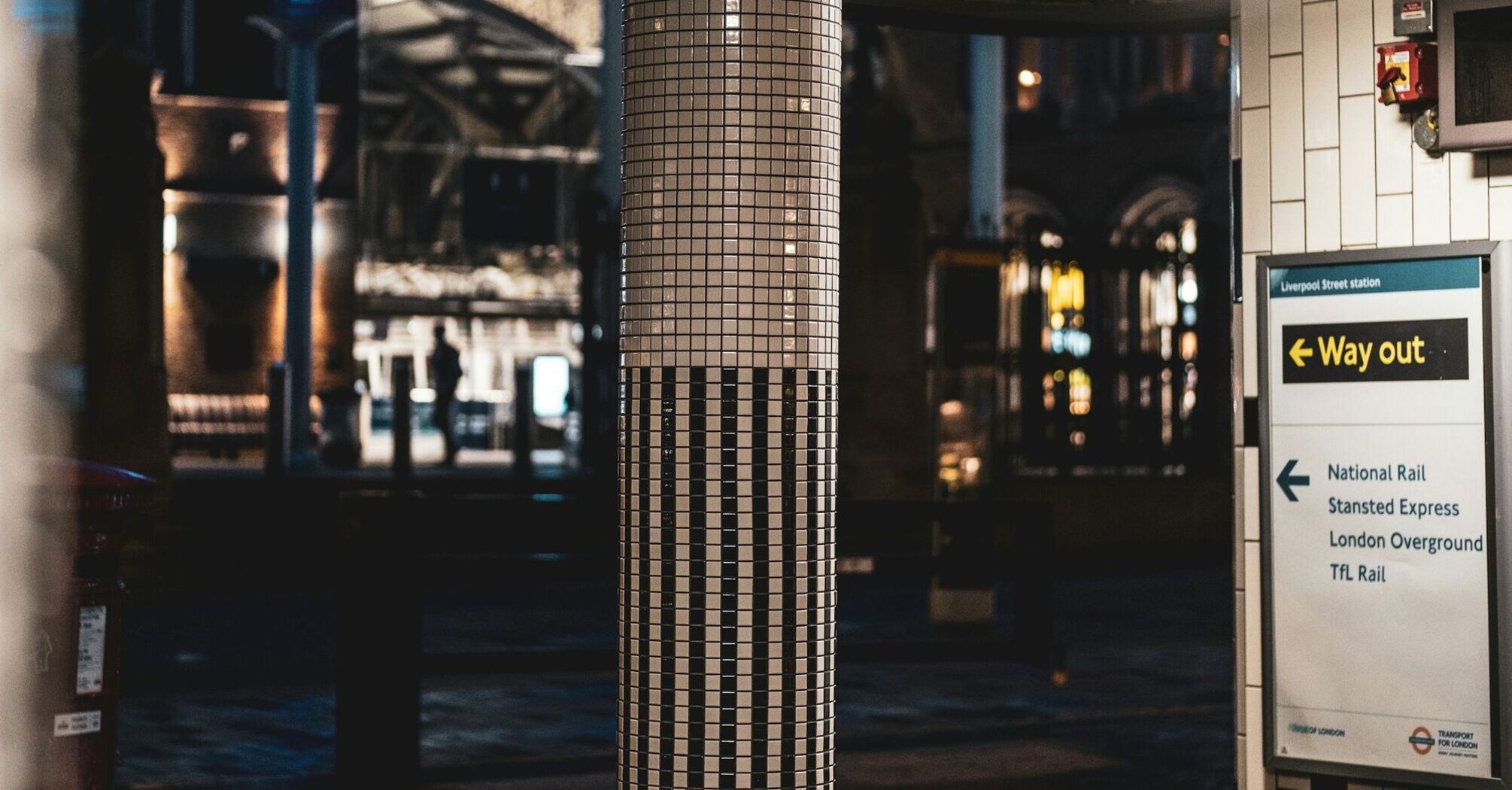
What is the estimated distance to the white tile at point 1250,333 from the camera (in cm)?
547

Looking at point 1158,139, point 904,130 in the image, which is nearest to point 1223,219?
point 1158,139

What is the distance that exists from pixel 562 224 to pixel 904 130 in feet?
54.6

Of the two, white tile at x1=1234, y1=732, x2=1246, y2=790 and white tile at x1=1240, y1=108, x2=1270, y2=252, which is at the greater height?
white tile at x1=1240, y1=108, x2=1270, y2=252

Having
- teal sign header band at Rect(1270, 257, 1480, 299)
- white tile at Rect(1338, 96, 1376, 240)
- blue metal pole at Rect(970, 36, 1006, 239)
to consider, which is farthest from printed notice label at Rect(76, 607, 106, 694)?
blue metal pole at Rect(970, 36, 1006, 239)

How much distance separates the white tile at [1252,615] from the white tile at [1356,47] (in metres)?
1.41

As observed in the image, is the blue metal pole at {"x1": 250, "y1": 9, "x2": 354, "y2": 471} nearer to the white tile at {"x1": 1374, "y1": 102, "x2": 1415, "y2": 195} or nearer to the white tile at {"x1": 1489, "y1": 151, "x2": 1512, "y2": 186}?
the white tile at {"x1": 1374, "y1": 102, "x2": 1415, "y2": 195}

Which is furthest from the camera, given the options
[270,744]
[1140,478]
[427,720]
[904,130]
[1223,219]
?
[1223,219]

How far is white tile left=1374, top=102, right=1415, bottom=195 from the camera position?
5238 mm

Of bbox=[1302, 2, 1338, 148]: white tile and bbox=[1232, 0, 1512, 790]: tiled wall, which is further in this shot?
bbox=[1302, 2, 1338, 148]: white tile

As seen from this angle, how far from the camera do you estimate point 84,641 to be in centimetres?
539

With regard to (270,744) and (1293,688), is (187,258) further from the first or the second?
(1293,688)

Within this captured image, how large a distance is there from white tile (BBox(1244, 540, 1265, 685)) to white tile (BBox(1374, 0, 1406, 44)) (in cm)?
155

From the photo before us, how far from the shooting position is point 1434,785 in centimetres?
513

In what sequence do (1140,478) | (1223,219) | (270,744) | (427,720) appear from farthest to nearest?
(1223,219) < (1140,478) < (427,720) < (270,744)
